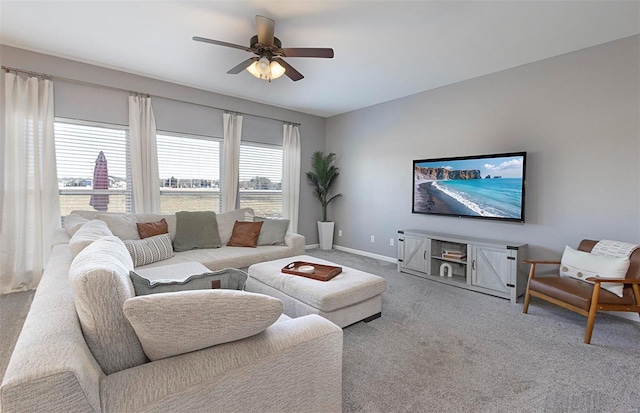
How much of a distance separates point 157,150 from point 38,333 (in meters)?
3.87

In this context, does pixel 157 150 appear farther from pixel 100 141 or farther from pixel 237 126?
pixel 237 126

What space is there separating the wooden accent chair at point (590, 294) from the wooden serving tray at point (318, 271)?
194cm

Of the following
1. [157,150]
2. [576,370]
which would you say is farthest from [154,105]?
[576,370]

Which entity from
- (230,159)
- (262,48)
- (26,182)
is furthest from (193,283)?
(230,159)

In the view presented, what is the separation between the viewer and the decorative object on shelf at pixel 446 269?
4076 mm

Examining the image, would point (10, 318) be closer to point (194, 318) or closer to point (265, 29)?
point (194, 318)

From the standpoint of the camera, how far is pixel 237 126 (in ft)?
16.1

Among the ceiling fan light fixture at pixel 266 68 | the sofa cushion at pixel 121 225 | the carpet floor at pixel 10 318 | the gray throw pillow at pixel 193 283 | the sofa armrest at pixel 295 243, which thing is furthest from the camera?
the sofa armrest at pixel 295 243

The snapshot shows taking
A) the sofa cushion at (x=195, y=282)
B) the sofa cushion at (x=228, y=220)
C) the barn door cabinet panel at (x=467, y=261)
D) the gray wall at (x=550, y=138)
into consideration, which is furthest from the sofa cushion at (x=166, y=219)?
the gray wall at (x=550, y=138)

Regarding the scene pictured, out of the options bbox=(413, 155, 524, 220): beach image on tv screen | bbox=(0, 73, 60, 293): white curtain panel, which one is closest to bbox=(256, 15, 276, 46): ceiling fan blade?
bbox=(0, 73, 60, 293): white curtain panel

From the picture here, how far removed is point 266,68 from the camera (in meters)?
2.85

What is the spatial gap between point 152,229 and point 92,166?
129 centimetres

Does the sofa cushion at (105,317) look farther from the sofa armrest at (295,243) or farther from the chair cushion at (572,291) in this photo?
the chair cushion at (572,291)

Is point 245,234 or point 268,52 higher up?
point 268,52
